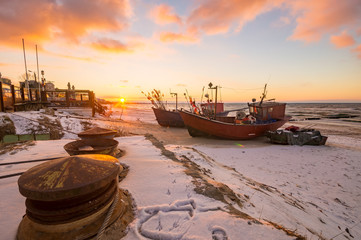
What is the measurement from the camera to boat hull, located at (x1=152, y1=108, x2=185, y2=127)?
20.1 meters

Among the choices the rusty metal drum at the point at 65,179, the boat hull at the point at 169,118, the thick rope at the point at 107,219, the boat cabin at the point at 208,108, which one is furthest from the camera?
the boat hull at the point at 169,118

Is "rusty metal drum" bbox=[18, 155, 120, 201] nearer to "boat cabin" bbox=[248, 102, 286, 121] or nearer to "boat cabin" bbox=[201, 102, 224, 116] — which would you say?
"boat cabin" bbox=[201, 102, 224, 116]

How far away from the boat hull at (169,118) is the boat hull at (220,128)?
20.2 feet

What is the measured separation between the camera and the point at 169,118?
2039 cm

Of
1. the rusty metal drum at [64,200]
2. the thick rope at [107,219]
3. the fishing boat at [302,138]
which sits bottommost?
the fishing boat at [302,138]

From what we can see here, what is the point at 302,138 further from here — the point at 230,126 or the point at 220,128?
the point at 220,128

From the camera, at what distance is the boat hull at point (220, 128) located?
12695mm

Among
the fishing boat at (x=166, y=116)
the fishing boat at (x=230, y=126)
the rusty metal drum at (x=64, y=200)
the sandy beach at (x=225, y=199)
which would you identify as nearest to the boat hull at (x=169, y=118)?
the fishing boat at (x=166, y=116)

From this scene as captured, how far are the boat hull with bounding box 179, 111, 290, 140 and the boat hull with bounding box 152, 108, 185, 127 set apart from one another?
20.2ft

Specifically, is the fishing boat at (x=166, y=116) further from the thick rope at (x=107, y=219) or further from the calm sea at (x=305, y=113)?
the thick rope at (x=107, y=219)

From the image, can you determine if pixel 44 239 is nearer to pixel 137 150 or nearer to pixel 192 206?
pixel 192 206

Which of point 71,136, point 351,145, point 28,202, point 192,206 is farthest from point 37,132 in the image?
point 351,145

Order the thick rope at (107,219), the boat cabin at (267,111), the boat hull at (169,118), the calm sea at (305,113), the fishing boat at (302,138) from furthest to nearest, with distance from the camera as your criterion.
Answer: the calm sea at (305,113) → the boat hull at (169,118) → the boat cabin at (267,111) → the fishing boat at (302,138) → the thick rope at (107,219)

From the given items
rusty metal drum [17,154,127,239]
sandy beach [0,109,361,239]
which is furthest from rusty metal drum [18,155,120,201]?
sandy beach [0,109,361,239]
